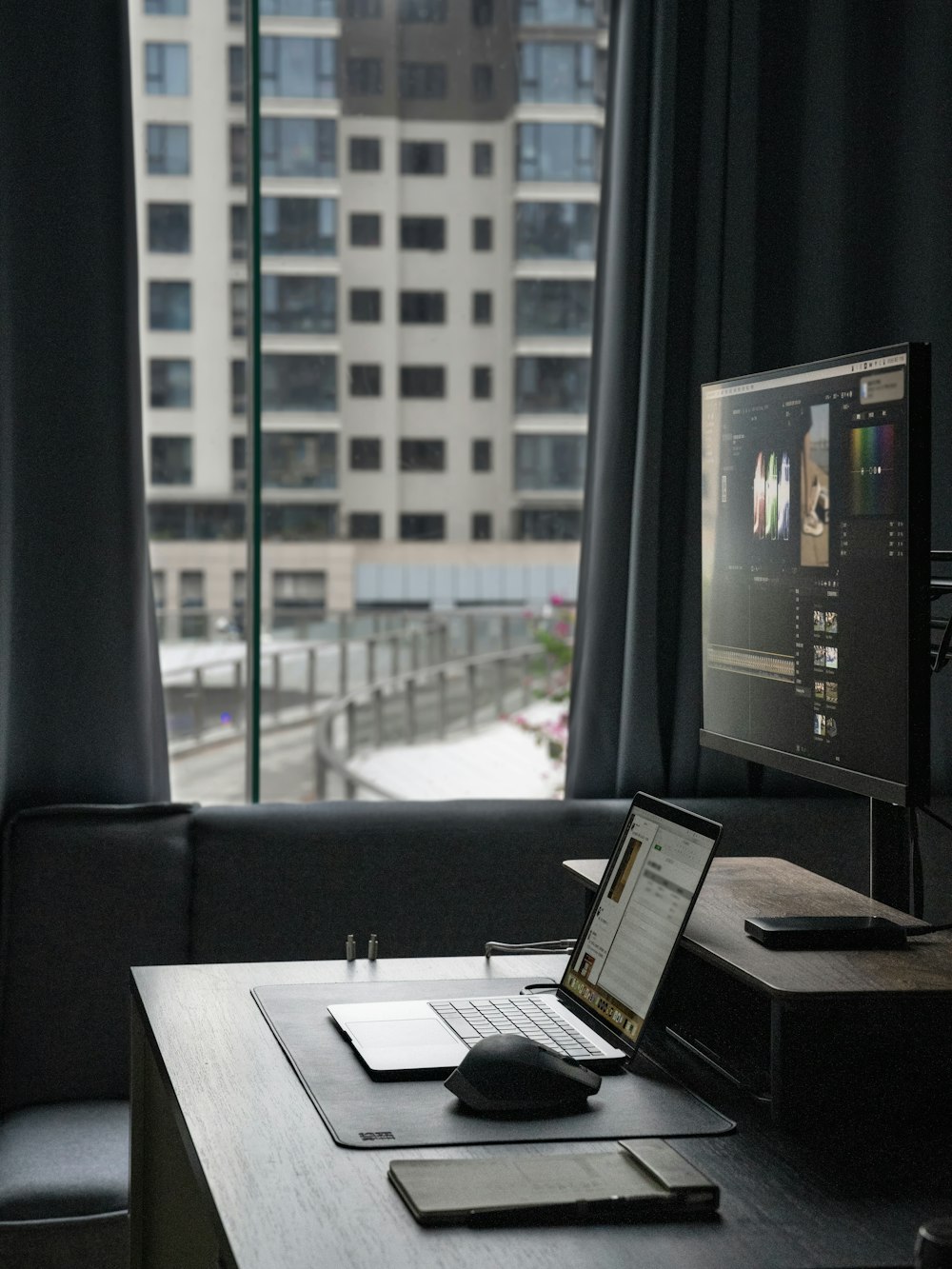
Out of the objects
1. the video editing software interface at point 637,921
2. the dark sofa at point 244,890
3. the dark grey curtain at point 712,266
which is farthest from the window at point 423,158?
the video editing software interface at point 637,921

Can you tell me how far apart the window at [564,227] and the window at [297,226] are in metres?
0.40

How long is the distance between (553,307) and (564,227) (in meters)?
0.16

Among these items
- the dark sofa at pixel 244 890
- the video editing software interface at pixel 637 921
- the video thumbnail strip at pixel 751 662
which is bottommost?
the dark sofa at pixel 244 890

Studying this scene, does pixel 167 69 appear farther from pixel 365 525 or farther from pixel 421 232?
pixel 365 525

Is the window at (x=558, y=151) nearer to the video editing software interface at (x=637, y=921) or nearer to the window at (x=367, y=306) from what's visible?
the window at (x=367, y=306)

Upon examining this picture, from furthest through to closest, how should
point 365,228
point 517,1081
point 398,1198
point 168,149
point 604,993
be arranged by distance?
point 365,228 < point 168,149 < point 604,993 < point 517,1081 < point 398,1198

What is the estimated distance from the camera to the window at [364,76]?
2863 millimetres

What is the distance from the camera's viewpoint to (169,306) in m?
2.84

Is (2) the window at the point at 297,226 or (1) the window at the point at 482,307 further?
(1) the window at the point at 482,307

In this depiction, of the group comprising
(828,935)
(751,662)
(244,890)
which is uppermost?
(751,662)

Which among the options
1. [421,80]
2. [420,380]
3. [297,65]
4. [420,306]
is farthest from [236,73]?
A: [420,380]

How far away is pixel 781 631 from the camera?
152 centimetres

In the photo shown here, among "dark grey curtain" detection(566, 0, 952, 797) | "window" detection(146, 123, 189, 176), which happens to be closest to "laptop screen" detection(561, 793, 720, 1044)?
"dark grey curtain" detection(566, 0, 952, 797)

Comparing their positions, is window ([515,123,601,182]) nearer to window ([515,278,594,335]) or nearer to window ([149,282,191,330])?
window ([515,278,594,335])
